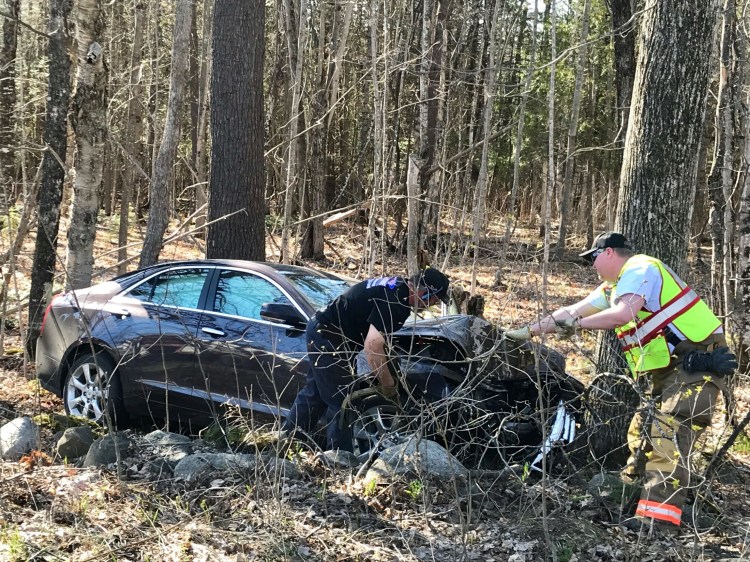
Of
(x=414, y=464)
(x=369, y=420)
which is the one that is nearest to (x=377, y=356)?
(x=369, y=420)

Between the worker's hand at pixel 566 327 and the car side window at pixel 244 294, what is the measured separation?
2174mm

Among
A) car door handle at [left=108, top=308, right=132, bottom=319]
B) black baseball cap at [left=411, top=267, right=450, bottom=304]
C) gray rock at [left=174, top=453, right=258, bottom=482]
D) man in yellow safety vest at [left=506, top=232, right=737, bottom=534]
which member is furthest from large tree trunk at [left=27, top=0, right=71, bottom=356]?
man in yellow safety vest at [left=506, top=232, right=737, bottom=534]

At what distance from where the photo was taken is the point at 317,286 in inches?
249

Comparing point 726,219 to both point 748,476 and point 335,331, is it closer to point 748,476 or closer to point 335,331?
point 748,476

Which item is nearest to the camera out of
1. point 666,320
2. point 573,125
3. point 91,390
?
point 666,320

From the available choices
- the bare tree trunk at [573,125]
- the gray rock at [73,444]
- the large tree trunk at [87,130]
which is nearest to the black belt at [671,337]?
the gray rock at [73,444]

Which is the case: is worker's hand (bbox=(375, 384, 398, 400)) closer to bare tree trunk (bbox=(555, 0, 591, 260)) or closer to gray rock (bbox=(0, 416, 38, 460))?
gray rock (bbox=(0, 416, 38, 460))

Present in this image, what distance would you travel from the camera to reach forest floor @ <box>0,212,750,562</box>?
3877mm

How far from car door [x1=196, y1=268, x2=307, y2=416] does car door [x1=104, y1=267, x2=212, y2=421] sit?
5.6 inches

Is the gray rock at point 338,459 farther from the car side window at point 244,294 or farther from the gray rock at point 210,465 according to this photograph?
the car side window at point 244,294

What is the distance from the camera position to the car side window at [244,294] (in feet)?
19.7

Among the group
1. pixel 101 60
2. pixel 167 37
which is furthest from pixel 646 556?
pixel 167 37

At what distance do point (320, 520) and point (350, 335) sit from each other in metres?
1.43

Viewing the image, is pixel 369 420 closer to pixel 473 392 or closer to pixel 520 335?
pixel 473 392
